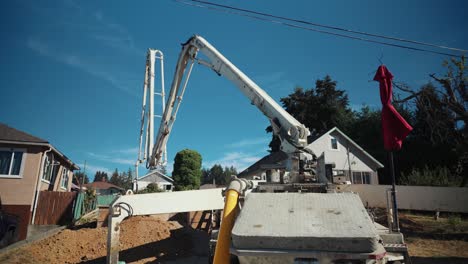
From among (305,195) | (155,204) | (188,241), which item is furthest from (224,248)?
(188,241)

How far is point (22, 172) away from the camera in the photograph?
14305 millimetres

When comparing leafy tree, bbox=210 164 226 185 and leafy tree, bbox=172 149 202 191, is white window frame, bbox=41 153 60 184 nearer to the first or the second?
leafy tree, bbox=172 149 202 191

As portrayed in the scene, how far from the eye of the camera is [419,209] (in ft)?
62.6

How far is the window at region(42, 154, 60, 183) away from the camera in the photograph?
16105mm

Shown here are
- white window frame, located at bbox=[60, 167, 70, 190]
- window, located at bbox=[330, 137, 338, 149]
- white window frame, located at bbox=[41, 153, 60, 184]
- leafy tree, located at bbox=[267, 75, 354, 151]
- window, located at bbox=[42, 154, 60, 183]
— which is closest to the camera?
white window frame, located at bbox=[41, 153, 60, 184]

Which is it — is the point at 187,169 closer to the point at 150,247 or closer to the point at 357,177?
the point at 357,177

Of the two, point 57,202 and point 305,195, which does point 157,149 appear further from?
point 305,195

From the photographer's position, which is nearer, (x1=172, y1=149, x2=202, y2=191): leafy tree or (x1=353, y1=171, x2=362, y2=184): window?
(x1=353, y1=171, x2=362, y2=184): window

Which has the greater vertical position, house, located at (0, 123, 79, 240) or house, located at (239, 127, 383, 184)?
house, located at (239, 127, 383, 184)

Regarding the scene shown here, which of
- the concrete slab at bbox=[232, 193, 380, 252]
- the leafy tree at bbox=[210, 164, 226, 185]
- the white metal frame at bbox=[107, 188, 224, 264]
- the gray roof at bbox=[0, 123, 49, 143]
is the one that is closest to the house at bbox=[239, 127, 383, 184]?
the gray roof at bbox=[0, 123, 49, 143]

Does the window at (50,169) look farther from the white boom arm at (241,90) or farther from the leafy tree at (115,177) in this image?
the leafy tree at (115,177)

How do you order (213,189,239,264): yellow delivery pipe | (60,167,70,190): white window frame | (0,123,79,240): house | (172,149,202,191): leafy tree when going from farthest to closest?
(172,149,202,191): leafy tree
(60,167,70,190): white window frame
(0,123,79,240): house
(213,189,239,264): yellow delivery pipe

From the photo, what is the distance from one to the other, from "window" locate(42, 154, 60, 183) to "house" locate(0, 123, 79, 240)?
57 cm

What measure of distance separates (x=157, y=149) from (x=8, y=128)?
890 centimetres
